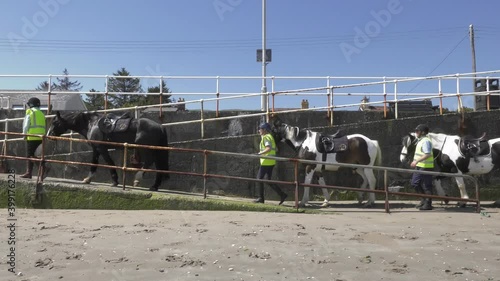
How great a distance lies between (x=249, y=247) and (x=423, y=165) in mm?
5556

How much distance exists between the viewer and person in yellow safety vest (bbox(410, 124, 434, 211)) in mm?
9820

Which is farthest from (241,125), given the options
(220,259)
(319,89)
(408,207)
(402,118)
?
(220,259)

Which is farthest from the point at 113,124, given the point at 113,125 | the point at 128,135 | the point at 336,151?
the point at 336,151

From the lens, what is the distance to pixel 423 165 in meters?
10.1

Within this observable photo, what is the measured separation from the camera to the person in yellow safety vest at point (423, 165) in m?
9.82

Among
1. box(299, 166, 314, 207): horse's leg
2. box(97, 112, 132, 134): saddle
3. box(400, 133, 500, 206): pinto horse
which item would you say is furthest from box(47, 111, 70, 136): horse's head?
box(400, 133, 500, 206): pinto horse

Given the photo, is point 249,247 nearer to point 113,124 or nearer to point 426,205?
point 426,205

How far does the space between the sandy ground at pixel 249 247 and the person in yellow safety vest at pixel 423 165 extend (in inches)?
50.8

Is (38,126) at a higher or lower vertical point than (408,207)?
higher

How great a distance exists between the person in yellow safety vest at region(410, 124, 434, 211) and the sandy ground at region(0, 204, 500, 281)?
4.23 ft

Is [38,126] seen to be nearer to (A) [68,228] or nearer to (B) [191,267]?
(A) [68,228]

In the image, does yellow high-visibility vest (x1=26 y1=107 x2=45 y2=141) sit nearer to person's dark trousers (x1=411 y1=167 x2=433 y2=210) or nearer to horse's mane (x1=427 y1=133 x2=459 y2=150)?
person's dark trousers (x1=411 y1=167 x2=433 y2=210)

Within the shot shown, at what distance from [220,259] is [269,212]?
3.59 m

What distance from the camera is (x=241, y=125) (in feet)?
46.0
